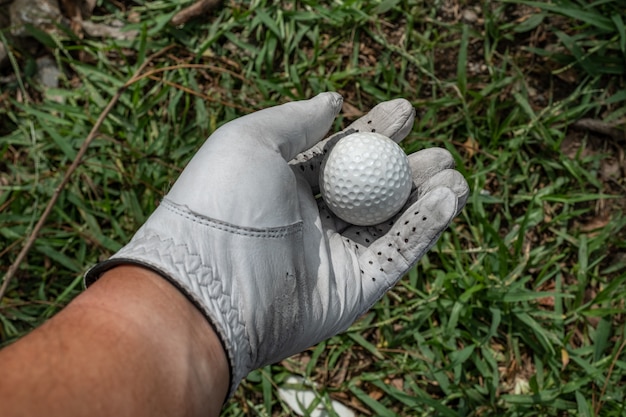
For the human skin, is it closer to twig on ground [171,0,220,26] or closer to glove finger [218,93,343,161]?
glove finger [218,93,343,161]

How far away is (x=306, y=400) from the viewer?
2.75 meters

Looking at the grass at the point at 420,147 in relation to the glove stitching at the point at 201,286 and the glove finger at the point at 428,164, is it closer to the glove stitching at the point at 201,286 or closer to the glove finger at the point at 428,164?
the glove finger at the point at 428,164

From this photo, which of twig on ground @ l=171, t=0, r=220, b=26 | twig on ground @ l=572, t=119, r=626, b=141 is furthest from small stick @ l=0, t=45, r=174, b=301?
twig on ground @ l=572, t=119, r=626, b=141

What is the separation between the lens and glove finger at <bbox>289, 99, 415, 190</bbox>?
2.48 m

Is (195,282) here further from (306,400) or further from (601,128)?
(601,128)

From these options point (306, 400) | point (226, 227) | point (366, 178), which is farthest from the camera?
point (306, 400)

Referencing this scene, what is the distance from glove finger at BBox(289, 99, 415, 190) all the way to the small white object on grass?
932 millimetres

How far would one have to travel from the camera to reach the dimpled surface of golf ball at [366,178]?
2.21 metres

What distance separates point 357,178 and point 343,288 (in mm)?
413

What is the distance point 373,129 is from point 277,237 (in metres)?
0.74

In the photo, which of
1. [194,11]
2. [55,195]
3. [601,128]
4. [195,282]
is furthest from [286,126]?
[601,128]

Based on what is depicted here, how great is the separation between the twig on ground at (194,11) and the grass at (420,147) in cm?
6

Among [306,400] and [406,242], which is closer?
[406,242]

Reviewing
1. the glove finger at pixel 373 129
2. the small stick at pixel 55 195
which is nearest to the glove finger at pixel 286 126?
the glove finger at pixel 373 129
